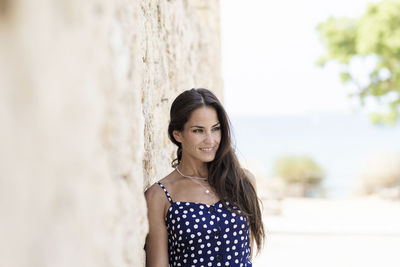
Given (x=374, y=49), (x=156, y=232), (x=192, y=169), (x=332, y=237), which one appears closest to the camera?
(x=156, y=232)

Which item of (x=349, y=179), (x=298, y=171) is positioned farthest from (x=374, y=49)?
(x=349, y=179)

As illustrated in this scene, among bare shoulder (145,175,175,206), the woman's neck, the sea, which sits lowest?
the sea

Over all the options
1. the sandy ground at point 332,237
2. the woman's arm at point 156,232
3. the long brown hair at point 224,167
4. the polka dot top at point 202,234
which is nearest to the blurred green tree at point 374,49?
the sandy ground at point 332,237

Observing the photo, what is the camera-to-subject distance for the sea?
6134 centimetres

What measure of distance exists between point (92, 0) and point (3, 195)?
49 cm

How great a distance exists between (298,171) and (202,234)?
16647mm

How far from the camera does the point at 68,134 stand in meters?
1.19

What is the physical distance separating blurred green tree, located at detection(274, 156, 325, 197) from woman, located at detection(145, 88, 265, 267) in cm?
1496

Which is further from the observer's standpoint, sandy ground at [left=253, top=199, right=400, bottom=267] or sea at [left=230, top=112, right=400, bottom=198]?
sea at [left=230, top=112, right=400, bottom=198]

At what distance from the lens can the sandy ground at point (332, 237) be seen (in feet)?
20.5

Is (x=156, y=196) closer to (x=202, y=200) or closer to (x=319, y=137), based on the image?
(x=202, y=200)

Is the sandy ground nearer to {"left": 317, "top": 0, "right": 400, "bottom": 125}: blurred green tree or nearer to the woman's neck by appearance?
the woman's neck

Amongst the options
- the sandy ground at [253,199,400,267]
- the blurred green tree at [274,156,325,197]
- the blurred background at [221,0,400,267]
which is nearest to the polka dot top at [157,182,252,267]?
the blurred background at [221,0,400,267]

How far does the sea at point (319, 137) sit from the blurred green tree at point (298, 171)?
36.6 meters
